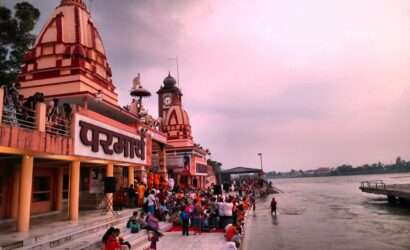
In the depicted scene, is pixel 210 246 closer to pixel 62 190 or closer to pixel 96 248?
pixel 96 248

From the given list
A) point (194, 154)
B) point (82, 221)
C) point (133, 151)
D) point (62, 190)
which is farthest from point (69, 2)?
point (194, 154)

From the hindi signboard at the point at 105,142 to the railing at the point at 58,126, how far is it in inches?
11.5

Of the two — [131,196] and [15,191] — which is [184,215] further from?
[15,191]

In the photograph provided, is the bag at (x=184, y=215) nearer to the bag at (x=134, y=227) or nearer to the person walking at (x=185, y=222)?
the person walking at (x=185, y=222)

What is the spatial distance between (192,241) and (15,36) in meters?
19.0

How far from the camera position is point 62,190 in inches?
623

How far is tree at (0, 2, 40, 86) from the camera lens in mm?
20261

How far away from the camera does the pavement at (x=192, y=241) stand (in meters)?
11.4

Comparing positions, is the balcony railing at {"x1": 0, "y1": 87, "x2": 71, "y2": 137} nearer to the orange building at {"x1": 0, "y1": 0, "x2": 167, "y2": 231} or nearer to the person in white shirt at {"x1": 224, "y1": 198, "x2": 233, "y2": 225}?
the orange building at {"x1": 0, "y1": 0, "x2": 167, "y2": 231}

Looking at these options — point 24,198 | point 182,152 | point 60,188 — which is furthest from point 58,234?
point 182,152

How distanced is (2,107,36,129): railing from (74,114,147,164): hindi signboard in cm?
181

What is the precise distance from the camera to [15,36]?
21.0 metres

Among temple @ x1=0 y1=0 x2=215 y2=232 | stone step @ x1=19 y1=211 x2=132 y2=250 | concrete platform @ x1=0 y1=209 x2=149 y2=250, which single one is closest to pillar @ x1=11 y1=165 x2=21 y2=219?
temple @ x1=0 y1=0 x2=215 y2=232

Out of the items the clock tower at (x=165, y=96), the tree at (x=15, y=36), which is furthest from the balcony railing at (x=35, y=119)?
the clock tower at (x=165, y=96)
